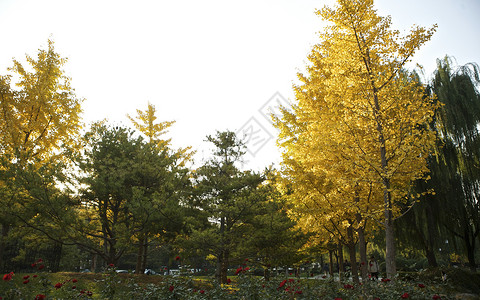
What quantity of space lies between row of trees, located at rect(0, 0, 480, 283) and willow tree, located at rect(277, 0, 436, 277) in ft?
0.12

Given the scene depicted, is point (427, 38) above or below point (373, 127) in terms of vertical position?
above

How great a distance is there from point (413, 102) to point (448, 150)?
6.06 meters

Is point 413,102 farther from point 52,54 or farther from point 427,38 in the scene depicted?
point 52,54

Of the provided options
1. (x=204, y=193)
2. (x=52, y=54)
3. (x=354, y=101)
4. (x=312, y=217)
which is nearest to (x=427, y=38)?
(x=354, y=101)

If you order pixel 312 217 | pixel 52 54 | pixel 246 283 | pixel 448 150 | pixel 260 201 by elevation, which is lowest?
pixel 246 283

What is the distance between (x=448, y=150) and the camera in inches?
446

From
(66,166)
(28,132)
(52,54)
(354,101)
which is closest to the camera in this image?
(354,101)

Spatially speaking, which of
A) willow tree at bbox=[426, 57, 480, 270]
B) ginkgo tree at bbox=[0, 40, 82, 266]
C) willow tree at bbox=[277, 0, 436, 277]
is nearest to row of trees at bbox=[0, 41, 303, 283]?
ginkgo tree at bbox=[0, 40, 82, 266]

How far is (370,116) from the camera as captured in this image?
7047mm

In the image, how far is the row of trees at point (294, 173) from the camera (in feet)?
23.5

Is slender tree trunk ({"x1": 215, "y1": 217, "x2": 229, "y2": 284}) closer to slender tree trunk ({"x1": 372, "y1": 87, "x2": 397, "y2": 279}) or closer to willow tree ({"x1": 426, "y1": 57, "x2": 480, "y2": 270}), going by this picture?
slender tree trunk ({"x1": 372, "y1": 87, "x2": 397, "y2": 279})

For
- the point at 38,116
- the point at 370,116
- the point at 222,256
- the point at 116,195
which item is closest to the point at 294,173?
the point at 370,116

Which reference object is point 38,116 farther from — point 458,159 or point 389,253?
point 458,159

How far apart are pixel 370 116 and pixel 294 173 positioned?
105 inches
